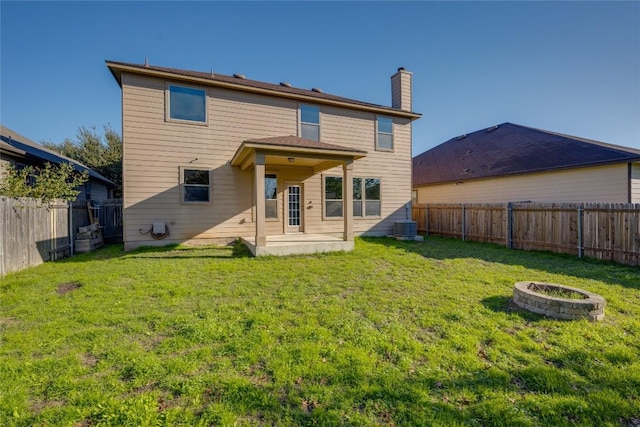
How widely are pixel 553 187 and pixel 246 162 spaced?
42.2ft

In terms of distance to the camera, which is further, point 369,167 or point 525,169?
point 525,169

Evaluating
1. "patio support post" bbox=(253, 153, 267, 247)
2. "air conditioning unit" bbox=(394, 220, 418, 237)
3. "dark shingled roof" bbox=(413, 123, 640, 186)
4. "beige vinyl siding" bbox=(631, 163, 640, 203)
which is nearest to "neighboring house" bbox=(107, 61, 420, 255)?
"patio support post" bbox=(253, 153, 267, 247)

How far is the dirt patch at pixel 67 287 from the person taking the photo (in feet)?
16.3

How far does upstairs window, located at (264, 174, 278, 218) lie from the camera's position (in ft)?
34.9

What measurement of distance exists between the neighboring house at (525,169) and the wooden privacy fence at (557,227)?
3896 mm

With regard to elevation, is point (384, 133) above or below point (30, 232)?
above

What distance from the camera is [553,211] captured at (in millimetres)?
8781

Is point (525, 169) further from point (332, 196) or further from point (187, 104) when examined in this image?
point (187, 104)

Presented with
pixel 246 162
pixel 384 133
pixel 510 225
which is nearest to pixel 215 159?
pixel 246 162

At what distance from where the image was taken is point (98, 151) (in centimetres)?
2439

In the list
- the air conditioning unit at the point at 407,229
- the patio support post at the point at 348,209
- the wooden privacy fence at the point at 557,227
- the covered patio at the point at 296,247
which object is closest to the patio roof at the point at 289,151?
the patio support post at the point at 348,209

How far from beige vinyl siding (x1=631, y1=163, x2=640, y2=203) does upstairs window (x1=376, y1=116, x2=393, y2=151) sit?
856 centimetres

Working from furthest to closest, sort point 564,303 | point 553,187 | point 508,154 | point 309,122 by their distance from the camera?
point 508,154, point 553,187, point 309,122, point 564,303

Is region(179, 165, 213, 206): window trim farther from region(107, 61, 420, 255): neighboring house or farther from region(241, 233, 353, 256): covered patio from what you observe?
region(241, 233, 353, 256): covered patio
